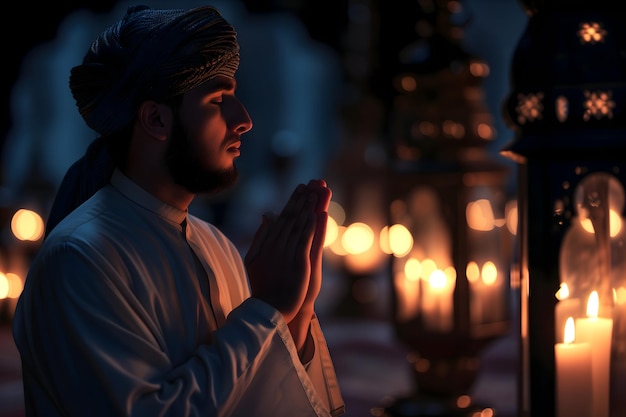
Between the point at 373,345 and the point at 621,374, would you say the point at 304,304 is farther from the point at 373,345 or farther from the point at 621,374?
the point at 373,345

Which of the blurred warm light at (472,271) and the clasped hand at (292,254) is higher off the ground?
the clasped hand at (292,254)

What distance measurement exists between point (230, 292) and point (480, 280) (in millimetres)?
2094

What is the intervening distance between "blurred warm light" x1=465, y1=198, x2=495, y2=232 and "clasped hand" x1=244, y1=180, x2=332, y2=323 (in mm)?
2144

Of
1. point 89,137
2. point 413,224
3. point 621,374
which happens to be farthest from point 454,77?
point 89,137

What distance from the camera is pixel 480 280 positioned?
159 inches

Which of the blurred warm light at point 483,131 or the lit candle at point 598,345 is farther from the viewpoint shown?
the blurred warm light at point 483,131

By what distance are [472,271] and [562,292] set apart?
1.74m

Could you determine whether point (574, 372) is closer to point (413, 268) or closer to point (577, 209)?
point (577, 209)

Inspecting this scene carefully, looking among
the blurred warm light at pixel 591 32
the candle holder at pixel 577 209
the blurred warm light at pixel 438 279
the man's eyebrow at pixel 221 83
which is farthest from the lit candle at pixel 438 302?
the man's eyebrow at pixel 221 83

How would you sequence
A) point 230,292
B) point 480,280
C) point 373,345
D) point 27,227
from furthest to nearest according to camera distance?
point 27,227 < point 373,345 < point 480,280 < point 230,292

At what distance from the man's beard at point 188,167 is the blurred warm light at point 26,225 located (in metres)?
5.19

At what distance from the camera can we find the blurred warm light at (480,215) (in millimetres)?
4043

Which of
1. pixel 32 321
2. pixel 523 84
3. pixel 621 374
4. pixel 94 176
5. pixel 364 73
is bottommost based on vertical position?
pixel 621 374

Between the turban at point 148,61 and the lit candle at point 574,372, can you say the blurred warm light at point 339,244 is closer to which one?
the lit candle at point 574,372
